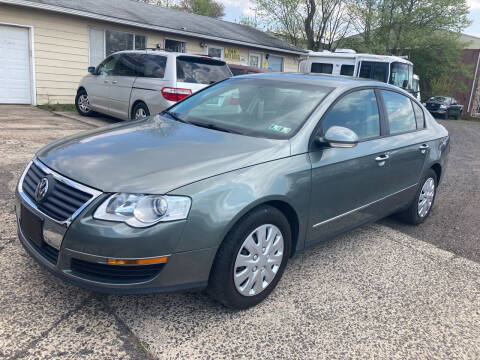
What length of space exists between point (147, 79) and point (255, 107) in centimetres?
539

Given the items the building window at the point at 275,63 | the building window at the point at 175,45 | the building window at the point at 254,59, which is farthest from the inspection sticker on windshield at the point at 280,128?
the building window at the point at 275,63

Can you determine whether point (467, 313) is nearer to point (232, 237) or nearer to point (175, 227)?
point (232, 237)

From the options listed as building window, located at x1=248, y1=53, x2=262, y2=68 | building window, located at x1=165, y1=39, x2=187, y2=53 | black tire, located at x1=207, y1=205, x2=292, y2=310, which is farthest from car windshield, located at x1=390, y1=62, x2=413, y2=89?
black tire, located at x1=207, y1=205, x2=292, y2=310

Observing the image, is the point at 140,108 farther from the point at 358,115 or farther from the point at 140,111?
the point at 358,115

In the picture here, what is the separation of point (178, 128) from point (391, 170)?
202 cm

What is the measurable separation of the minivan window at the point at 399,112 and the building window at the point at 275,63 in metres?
14.5

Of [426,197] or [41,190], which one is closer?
[41,190]

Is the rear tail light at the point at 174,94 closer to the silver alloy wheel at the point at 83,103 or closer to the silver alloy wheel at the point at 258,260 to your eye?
the silver alloy wheel at the point at 83,103

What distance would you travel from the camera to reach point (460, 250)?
4.18 metres

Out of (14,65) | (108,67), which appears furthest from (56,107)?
(108,67)

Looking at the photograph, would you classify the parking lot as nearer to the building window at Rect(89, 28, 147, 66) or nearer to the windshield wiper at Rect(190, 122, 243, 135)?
the windshield wiper at Rect(190, 122, 243, 135)

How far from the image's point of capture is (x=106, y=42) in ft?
43.3

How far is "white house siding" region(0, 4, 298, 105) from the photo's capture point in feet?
37.6

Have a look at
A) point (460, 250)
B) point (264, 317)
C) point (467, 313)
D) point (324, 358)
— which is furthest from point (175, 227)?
point (460, 250)
